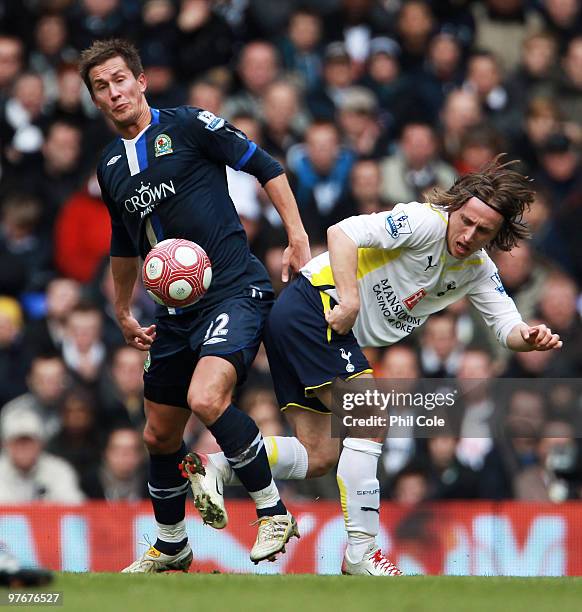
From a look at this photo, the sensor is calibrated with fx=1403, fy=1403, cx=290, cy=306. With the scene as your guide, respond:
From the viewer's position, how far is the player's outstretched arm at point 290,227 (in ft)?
23.7

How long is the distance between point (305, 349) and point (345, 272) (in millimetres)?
506

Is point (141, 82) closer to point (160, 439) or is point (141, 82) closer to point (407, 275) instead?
point (407, 275)

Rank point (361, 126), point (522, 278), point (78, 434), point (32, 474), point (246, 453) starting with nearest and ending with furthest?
point (246, 453), point (32, 474), point (78, 434), point (522, 278), point (361, 126)

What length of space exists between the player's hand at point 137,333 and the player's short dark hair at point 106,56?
1349mm

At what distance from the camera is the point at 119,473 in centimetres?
1034

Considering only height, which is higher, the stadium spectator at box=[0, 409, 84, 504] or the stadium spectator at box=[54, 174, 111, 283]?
the stadium spectator at box=[54, 174, 111, 283]

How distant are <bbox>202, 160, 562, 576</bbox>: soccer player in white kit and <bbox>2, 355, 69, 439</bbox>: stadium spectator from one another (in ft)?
11.5

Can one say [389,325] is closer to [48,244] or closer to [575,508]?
[575,508]

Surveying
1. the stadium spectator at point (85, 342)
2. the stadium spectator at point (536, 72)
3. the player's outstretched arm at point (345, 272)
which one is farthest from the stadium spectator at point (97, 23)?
the player's outstretched arm at point (345, 272)

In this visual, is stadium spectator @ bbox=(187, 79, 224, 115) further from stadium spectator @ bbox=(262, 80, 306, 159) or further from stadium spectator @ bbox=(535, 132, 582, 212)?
stadium spectator @ bbox=(535, 132, 582, 212)

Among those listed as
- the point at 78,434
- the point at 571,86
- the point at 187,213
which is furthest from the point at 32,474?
the point at 571,86

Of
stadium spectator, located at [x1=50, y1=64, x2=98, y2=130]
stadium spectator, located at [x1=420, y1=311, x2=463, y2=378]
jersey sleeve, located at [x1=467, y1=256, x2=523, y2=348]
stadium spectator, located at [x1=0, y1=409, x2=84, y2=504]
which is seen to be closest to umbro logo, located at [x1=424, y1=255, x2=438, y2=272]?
jersey sleeve, located at [x1=467, y1=256, x2=523, y2=348]

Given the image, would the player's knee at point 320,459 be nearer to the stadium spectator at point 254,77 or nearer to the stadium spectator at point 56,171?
the stadium spectator at point 56,171

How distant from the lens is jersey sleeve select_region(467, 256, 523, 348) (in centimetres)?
752
